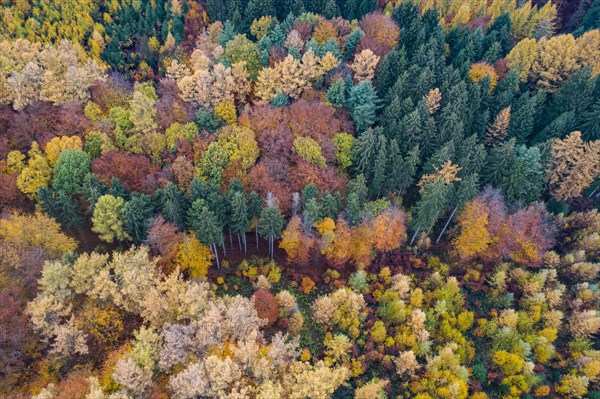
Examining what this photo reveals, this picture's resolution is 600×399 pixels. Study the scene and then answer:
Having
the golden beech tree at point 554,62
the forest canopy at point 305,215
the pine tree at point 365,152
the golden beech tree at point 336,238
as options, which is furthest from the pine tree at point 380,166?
the golden beech tree at point 554,62

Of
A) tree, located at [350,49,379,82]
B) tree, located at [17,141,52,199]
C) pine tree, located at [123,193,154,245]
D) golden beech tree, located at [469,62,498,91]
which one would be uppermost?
tree, located at [350,49,379,82]

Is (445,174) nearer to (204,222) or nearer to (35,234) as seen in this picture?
(204,222)

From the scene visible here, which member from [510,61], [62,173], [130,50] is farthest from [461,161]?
[130,50]

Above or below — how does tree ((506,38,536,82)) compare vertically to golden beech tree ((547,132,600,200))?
above

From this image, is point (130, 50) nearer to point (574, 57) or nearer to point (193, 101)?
point (193, 101)

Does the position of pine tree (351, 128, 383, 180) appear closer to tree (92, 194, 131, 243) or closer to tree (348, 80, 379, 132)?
tree (348, 80, 379, 132)

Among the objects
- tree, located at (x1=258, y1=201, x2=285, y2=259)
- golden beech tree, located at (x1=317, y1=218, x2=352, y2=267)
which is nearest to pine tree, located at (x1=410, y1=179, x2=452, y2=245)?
golden beech tree, located at (x1=317, y1=218, x2=352, y2=267)
